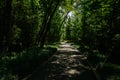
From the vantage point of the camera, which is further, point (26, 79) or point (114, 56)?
point (114, 56)

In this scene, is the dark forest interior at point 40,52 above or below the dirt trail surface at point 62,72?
above

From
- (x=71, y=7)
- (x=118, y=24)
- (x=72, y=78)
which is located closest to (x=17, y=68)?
(x=72, y=78)

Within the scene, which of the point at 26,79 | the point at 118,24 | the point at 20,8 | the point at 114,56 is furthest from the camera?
the point at 20,8

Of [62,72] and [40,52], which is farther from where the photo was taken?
[40,52]

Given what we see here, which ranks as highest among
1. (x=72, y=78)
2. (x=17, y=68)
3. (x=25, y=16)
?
A: (x=25, y=16)

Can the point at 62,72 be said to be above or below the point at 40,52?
below

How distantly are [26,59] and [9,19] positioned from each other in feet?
13.5

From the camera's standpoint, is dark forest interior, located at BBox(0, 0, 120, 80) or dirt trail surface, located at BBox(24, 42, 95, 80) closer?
dark forest interior, located at BBox(0, 0, 120, 80)

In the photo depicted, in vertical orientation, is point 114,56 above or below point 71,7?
below

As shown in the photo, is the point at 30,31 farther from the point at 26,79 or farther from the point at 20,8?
the point at 26,79

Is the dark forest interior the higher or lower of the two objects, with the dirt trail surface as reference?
higher

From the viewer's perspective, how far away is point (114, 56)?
18312 mm

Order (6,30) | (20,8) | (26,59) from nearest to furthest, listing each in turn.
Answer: (6,30) → (26,59) → (20,8)

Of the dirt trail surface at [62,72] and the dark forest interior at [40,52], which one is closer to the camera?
the dark forest interior at [40,52]
